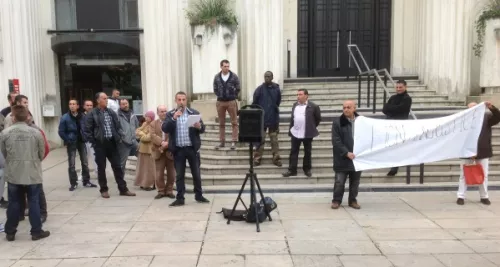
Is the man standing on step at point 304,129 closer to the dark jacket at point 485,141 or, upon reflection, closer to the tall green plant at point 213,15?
the dark jacket at point 485,141

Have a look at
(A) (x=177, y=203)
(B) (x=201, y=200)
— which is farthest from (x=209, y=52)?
(A) (x=177, y=203)

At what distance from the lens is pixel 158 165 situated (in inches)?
310

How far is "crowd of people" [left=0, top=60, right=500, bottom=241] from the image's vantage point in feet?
18.5

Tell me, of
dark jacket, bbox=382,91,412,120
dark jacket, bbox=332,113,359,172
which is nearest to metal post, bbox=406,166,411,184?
dark jacket, bbox=382,91,412,120

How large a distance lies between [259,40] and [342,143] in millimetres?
5747

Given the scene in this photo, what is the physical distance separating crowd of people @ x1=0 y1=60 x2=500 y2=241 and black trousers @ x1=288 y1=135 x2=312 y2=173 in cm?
2

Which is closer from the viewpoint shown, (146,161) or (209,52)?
(146,161)

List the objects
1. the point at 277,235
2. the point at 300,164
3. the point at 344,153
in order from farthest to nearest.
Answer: the point at 300,164, the point at 344,153, the point at 277,235

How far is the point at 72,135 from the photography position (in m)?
8.45

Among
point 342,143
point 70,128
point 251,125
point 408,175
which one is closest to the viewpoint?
point 251,125

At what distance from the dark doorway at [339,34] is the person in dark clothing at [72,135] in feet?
25.0

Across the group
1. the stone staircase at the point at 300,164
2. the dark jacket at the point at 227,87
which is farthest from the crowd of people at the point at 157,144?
the stone staircase at the point at 300,164

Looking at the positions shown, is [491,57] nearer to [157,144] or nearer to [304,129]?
[304,129]

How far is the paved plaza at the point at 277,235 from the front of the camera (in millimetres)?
4887
